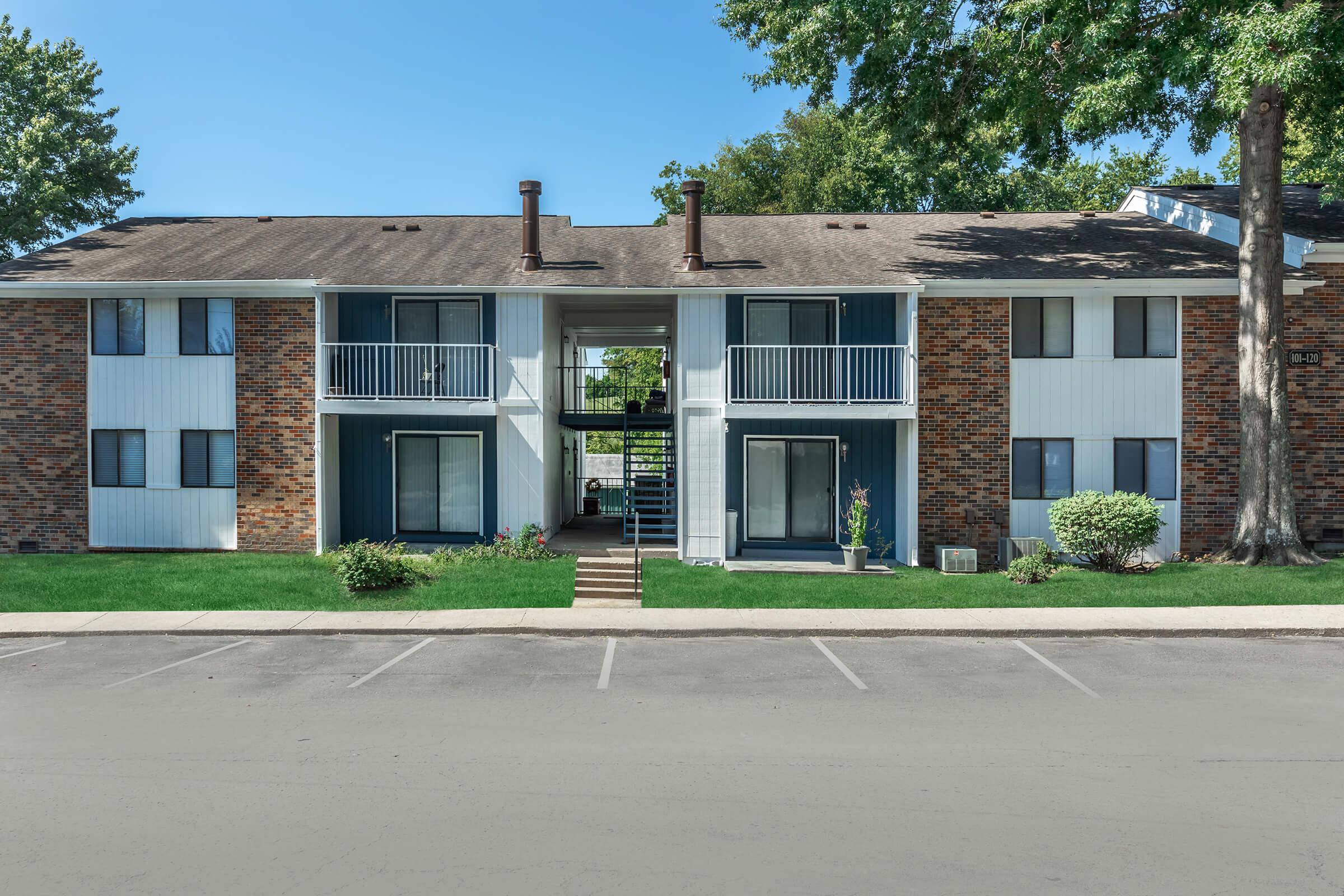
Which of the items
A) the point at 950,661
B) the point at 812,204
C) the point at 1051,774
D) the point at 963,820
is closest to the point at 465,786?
the point at 963,820

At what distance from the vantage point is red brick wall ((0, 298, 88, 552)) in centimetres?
1745

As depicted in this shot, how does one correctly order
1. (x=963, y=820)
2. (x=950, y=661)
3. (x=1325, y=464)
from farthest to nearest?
1. (x=1325, y=464)
2. (x=950, y=661)
3. (x=963, y=820)

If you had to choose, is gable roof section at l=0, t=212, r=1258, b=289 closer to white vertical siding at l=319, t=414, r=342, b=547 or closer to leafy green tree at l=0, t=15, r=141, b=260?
white vertical siding at l=319, t=414, r=342, b=547

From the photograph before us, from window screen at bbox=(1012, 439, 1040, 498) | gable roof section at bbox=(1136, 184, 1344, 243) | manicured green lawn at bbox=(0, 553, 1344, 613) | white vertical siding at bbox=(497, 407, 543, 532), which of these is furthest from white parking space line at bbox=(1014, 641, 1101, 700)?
gable roof section at bbox=(1136, 184, 1344, 243)

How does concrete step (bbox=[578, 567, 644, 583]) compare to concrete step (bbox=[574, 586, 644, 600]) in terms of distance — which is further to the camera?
concrete step (bbox=[578, 567, 644, 583])

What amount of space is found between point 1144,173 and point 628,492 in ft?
103

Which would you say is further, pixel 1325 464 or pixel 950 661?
pixel 1325 464

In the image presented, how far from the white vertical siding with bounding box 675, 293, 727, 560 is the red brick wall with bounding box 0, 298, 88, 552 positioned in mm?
11561

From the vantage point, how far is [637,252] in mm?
19953

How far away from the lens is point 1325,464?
16.7 metres

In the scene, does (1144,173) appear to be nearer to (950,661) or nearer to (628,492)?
(628,492)

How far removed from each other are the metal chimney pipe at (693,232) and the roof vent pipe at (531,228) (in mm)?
2996

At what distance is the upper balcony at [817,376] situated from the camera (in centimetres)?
1653

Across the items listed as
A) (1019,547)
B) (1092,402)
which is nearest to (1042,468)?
(1092,402)
